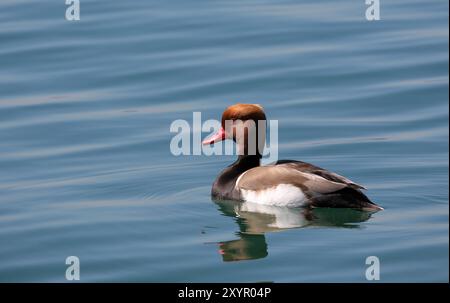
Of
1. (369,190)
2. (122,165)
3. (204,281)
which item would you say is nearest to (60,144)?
(122,165)

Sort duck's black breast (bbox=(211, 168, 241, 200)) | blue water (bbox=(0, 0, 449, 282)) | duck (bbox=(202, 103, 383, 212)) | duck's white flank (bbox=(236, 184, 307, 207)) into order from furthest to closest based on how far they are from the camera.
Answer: duck's black breast (bbox=(211, 168, 241, 200)), duck's white flank (bbox=(236, 184, 307, 207)), duck (bbox=(202, 103, 383, 212)), blue water (bbox=(0, 0, 449, 282))

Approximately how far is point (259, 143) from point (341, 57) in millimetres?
4579

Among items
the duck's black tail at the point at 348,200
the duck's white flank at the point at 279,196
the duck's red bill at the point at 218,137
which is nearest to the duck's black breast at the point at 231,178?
the duck's white flank at the point at 279,196

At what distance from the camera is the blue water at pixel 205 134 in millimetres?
9922

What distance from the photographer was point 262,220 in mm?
11086

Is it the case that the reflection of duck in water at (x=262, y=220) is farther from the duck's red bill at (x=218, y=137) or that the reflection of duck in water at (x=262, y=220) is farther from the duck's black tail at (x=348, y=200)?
the duck's red bill at (x=218, y=137)

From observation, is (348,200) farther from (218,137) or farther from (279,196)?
(218,137)

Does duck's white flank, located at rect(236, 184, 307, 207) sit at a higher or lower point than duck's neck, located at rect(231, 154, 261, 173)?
lower

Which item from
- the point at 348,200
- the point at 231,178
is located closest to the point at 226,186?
the point at 231,178

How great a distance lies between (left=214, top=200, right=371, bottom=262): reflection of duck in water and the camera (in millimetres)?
10093

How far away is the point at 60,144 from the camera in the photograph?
13586mm

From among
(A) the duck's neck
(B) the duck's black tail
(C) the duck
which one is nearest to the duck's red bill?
(C) the duck

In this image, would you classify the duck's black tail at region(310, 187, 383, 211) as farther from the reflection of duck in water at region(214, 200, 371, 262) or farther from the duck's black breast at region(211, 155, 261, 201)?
the duck's black breast at region(211, 155, 261, 201)

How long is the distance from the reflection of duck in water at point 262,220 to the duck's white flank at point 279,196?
0.05 m
